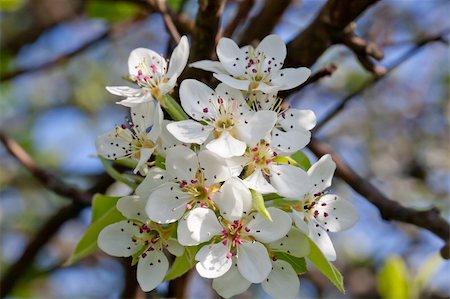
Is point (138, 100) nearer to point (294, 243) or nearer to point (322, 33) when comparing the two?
point (294, 243)

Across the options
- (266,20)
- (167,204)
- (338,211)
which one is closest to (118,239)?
(167,204)

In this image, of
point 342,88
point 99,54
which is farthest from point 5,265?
point 342,88

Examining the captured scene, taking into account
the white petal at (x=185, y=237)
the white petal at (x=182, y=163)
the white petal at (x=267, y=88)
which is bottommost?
the white petal at (x=185, y=237)

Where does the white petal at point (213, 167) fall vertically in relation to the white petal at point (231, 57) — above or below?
below

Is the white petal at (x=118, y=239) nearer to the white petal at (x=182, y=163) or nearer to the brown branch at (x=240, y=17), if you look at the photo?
the white petal at (x=182, y=163)

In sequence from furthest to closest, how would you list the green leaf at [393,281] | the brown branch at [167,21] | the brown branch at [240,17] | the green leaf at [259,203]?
the green leaf at [393,281], the brown branch at [240,17], the brown branch at [167,21], the green leaf at [259,203]

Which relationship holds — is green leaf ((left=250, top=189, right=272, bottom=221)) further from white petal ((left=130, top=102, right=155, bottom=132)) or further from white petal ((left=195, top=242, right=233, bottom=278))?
white petal ((left=130, top=102, right=155, bottom=132))

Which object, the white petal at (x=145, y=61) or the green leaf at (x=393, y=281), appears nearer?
the white petal at (x=145, y=61)

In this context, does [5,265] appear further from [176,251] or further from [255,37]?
[176,251]

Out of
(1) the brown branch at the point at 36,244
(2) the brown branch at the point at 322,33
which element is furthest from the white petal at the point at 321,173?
(1) the brown branch at the point at 36,244

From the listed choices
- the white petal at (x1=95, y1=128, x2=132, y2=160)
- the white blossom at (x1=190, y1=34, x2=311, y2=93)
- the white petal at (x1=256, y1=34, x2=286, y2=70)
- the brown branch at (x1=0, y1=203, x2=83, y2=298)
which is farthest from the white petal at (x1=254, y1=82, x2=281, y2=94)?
the brown branch at (x1=0, y1=203, x2=83, y2=298)
